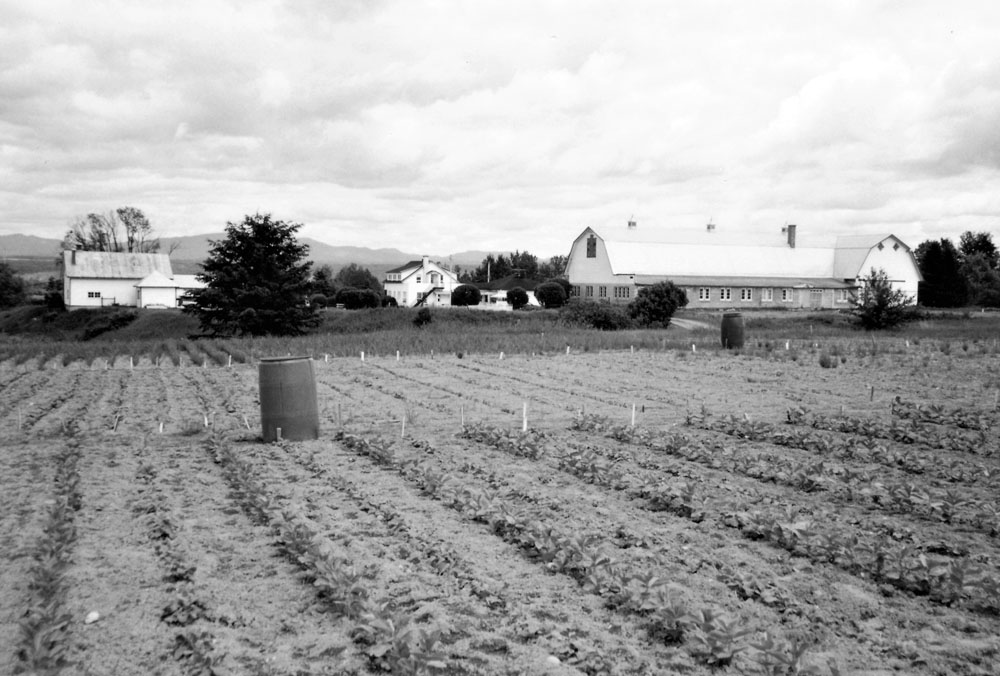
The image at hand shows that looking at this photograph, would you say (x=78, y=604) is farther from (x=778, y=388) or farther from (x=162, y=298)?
(x=162, y=298)

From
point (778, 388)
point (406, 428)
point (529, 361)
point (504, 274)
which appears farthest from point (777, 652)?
point (504, 274)

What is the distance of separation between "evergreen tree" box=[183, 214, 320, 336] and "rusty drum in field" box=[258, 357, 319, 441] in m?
37.4

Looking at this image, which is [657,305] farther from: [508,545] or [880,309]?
[508,545]

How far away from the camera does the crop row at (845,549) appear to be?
6.11 meters

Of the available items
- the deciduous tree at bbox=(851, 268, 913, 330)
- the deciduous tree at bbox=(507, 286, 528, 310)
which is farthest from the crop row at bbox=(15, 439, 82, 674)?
the deciduous tree at bbox=(507, 286, 528, 310)

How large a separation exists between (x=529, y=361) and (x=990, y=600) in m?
20.6

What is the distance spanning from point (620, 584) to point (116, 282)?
82.4 m

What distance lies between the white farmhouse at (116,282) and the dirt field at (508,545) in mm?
67428

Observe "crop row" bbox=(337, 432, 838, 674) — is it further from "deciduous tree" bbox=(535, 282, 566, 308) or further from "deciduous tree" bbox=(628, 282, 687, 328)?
"deciduous tree" bbox=(535, 282, 566, 308)

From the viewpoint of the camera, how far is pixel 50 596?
19.9 ft

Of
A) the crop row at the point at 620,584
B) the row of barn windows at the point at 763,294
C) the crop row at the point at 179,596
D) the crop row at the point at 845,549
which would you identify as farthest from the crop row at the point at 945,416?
the row of barn windows at the point at 763,294

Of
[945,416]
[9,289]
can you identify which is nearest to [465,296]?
[9,289]

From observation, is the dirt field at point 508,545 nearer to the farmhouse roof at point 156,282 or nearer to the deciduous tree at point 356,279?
the farmhouse roof at point 156,282

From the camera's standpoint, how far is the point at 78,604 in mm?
6020
